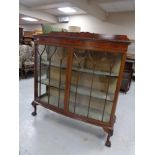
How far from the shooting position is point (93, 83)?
2020mm

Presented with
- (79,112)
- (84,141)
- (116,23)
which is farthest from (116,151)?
(116,23)

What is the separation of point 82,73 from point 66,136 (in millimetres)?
870

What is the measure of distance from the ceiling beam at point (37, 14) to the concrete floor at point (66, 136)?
4226 mm

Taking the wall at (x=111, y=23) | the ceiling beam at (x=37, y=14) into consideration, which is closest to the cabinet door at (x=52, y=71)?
the ceiling beam at (x=37, y=14)

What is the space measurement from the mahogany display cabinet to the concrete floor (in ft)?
0.53

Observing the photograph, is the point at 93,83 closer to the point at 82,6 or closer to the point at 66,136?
the point at 66,136

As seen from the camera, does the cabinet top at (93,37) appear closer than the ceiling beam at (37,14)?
Yes

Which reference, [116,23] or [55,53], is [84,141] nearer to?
[55,53]

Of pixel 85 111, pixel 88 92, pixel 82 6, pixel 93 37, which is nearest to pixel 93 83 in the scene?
pixel 88 92

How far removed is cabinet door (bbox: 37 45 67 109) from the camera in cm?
213

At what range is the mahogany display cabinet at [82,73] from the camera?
1.73 metres

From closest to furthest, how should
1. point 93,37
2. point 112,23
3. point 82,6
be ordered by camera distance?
point 93,37 < point 82,6 < point 112,23

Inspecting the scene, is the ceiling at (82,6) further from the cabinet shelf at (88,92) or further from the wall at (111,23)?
the cabinet shelf at (88,92)

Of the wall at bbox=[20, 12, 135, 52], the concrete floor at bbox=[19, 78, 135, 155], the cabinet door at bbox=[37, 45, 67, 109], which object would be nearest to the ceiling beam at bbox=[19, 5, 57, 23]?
the wall at bbox=[20, 12, 135, 52]
